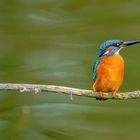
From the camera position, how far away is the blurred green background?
3.95 meters

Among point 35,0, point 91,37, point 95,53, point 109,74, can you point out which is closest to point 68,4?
point 35,0

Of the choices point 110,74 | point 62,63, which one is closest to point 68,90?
point 110,74

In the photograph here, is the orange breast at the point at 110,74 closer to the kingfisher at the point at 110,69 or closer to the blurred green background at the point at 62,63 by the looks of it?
the kingfisher at the point at 110,69

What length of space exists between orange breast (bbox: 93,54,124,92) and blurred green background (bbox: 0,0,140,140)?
1.10 m

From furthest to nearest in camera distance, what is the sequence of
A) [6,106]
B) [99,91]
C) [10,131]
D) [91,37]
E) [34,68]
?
[91,37] < [34,68] < [6,106] < [10,131] < [99,91]

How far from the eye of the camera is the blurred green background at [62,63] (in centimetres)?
395

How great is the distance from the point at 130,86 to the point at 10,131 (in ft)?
3.20

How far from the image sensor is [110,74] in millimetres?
2713

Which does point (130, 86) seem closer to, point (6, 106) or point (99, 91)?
point (6, 106)

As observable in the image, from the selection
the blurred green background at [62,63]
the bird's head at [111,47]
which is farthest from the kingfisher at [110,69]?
the blurred green background at [62,63]

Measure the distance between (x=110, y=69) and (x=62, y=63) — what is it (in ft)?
7.02

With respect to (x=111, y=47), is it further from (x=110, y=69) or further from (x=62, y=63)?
(x=62, y=63)

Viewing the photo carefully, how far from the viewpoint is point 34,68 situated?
189 inches

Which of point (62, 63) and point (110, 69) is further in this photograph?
point (62, 63)
